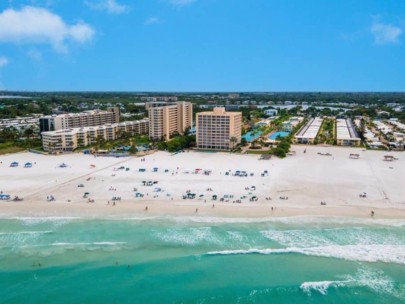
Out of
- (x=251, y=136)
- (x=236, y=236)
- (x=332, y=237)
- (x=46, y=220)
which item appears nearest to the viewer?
(x=332, y=237)

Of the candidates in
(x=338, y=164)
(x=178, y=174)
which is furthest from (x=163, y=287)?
(x=338, y=164)

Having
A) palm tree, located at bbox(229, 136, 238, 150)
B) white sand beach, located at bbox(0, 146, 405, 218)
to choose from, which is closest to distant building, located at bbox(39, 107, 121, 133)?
white sand beach, located at bbox(0, 146, 405, 218)

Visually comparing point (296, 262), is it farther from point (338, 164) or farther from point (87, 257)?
point (338, 164)

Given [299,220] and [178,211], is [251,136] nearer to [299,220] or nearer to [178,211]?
[178,211]

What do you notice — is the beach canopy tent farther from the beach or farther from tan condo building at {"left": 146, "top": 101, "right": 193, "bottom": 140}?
tan condo building at {"left": 146, "top": 101, "right": 193, "bottom": 140}

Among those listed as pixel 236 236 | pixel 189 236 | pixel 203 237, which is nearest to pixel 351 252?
pixel 236 236
